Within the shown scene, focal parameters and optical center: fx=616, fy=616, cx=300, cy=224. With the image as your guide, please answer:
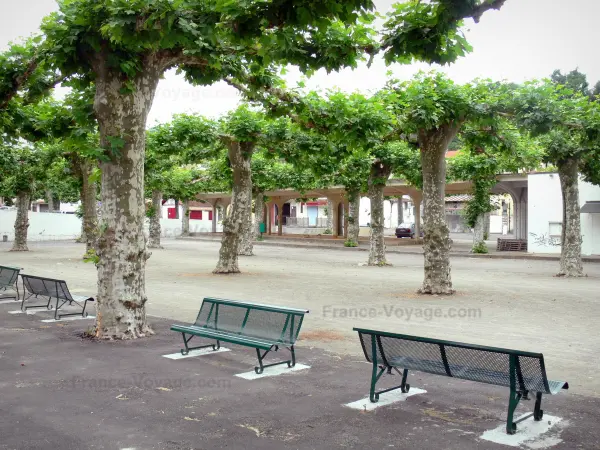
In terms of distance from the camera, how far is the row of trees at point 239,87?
6.62m

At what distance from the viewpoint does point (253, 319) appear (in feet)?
26.1

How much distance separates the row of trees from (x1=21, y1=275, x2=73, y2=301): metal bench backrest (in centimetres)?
217

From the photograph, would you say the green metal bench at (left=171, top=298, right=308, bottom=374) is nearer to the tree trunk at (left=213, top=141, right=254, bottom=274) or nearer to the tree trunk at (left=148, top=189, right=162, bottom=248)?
the tree trunk at (left=213, top=141, right=254, bottom=274)

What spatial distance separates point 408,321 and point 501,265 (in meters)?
16.4

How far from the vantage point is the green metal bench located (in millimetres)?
7285

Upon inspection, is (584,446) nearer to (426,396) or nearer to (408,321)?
(426,396)

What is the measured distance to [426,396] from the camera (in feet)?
19.8

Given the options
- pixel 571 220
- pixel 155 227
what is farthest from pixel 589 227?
pixel 155 227

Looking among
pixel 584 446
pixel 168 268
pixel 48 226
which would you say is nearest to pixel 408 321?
pixel 584 446

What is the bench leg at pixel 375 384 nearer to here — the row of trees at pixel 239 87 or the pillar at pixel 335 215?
the row of trees at pixel 239 87

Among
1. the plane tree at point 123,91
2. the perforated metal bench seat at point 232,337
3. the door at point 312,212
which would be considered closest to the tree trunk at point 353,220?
the plane tree at point 123,91

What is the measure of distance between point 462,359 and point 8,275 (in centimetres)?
1140

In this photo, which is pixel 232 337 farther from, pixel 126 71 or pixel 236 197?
pixel 236 197

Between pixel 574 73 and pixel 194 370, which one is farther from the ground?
pixel 574 73
